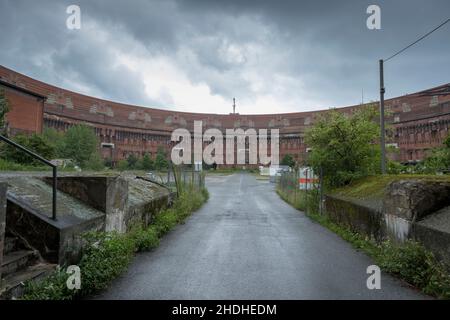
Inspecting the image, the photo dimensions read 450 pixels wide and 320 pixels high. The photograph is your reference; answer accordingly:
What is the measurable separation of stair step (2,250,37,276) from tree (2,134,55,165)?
782 inches

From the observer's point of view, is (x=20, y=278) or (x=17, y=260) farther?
(x=17, y=260)

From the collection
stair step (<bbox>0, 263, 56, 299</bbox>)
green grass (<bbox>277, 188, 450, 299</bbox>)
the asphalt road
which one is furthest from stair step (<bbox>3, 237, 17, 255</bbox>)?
green grass (<bbox>277, 188, 450, 299</bbox>)

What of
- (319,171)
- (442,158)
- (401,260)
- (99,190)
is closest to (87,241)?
(99,190)

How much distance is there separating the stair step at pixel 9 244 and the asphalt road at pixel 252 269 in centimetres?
131

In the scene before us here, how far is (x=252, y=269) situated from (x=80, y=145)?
168ft

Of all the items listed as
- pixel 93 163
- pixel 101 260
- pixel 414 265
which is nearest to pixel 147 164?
pixel 93 163

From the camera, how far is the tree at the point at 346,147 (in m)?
12.5

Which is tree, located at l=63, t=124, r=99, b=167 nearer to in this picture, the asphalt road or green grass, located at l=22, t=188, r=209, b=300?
the asphalt road

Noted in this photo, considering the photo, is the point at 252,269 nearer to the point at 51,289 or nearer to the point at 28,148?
the point at 51,289

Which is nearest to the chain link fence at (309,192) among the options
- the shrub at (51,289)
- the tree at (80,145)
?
the shrub at (51,289)

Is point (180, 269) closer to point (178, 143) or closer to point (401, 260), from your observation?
point (401, 260)

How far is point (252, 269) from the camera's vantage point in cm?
600

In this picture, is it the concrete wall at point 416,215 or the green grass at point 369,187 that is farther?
the green grass at point 369,187

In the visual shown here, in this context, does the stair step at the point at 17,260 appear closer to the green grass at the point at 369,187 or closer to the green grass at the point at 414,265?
the green grass at the point at 414,265
